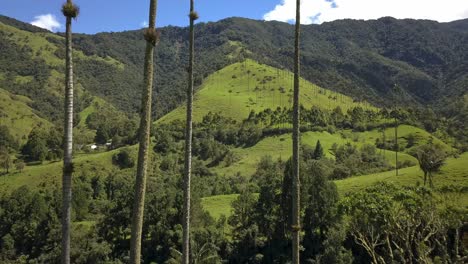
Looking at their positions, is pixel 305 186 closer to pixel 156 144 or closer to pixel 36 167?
pixel 156 144

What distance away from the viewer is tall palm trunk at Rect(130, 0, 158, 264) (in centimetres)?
1275

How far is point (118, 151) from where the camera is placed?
172 metres

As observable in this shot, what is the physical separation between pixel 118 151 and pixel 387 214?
473 ft

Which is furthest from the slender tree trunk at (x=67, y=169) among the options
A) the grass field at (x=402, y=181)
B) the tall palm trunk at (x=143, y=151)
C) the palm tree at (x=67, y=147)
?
the grass field at (x=402, y=181)

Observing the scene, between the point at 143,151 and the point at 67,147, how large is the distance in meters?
2.72

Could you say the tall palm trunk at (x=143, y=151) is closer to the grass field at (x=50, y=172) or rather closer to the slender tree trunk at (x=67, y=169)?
the slender tree trunk at (x=67, y=169)

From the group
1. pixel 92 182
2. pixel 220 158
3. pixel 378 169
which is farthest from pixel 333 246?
pixel 220 158

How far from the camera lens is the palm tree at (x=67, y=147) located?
13.7 metres

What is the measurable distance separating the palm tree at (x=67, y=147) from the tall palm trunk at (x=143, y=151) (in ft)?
7.87

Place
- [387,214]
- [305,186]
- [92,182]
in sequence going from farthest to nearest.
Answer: [92,182], [305,186], [387,214]

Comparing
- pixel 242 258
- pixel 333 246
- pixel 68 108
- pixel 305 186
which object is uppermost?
pixel 68 108

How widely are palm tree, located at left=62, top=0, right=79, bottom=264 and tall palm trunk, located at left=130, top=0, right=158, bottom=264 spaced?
240 cm

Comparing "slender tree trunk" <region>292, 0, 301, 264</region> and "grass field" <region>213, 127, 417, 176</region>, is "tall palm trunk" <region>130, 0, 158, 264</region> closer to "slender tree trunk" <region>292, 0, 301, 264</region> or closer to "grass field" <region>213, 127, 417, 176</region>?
"slender tree trunk" <region>292, 0, 301, 264</region>

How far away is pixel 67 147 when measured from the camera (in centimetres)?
1400
